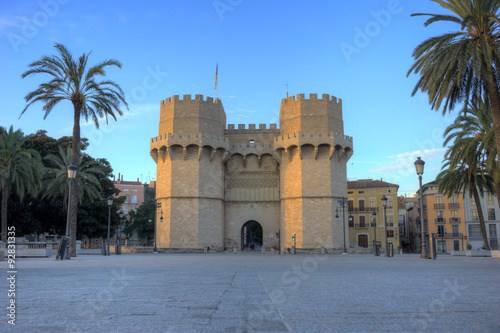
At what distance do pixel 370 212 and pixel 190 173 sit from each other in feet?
88.5

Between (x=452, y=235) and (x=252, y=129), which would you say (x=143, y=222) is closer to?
(x=252, y=129)

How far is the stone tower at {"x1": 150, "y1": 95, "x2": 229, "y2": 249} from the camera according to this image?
35.2 m

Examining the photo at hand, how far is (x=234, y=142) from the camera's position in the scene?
39.8 meters

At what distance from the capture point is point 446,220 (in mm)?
51125

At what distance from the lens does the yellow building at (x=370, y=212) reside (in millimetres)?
51938

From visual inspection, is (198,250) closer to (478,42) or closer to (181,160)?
(181,160)

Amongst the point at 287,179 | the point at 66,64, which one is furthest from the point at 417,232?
the point at 66,64

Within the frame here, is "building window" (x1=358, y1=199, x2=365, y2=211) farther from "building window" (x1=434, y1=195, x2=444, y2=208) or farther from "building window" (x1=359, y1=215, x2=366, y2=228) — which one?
"building window" (x1=434, y1=195, x2=444, y2=208)

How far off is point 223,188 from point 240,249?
5893 millimetres

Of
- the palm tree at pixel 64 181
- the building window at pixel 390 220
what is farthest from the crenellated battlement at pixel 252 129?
the building window at pixel 390 220

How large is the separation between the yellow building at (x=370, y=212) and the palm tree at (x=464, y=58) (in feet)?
123

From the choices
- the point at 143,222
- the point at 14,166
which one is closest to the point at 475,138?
the point at 14,166

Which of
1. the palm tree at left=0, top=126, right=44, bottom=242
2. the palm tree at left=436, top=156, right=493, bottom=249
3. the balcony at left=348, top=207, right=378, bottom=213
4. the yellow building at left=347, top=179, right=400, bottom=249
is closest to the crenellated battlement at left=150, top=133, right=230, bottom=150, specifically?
the palm tree at left=0, top=126, right=44, bottom=242

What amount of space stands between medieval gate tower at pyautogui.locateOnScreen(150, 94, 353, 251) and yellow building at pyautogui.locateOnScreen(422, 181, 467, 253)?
20.9m
